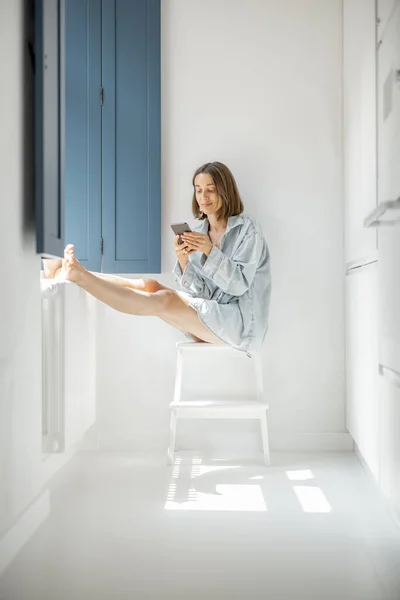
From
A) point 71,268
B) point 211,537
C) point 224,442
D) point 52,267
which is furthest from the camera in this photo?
point 224,442

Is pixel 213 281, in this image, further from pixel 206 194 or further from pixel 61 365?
pixel 61 365

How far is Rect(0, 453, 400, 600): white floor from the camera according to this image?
1597 millimetres

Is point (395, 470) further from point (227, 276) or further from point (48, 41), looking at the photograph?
point (48, 41)

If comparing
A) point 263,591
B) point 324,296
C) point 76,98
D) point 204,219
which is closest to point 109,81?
point 76,98

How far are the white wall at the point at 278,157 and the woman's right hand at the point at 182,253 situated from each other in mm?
233

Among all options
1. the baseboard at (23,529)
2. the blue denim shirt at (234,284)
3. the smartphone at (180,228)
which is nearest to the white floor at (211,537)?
the baseboard at (23,529)

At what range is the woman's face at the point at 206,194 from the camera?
3182 millimetres

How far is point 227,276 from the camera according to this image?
2971mm

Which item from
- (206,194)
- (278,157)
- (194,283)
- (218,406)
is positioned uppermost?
(278,157)

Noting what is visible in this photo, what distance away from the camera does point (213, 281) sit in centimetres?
303

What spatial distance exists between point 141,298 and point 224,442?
99 cm

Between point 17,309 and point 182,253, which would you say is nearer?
point 17,309

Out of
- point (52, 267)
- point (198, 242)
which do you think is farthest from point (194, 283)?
point (52, 267)

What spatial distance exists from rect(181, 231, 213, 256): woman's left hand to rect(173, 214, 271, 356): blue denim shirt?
32 millimetres
